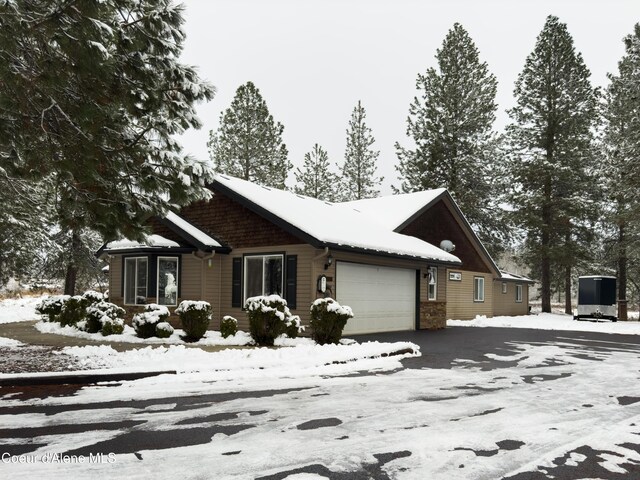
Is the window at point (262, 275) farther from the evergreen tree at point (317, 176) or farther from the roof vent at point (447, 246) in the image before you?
the evergreen tree at point (317, 176)

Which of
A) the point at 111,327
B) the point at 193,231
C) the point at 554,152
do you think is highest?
the point at 554,152

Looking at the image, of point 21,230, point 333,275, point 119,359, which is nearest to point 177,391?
point 119,359

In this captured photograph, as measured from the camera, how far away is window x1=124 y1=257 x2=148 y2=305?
18703mm

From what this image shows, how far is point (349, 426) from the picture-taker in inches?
245

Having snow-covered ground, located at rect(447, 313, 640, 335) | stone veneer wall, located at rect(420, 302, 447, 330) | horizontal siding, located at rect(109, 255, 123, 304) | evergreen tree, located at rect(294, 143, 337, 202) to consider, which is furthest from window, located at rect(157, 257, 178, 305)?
evergreen tree, located at rect(294, 143, 337, 202)

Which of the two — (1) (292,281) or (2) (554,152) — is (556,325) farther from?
(2) (554,152)

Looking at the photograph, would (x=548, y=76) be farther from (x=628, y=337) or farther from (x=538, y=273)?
(x=628, y=337)

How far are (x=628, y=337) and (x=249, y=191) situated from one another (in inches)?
599

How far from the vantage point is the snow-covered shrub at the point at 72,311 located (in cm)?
1741

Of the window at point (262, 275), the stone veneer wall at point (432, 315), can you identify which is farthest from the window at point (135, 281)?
the stone veneer wall at point (432, 315)

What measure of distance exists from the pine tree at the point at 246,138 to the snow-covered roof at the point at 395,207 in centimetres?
1554

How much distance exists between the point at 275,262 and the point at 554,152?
91.5 ft

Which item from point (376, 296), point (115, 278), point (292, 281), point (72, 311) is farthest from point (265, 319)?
point (115, 278)

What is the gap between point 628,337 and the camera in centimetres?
2059
